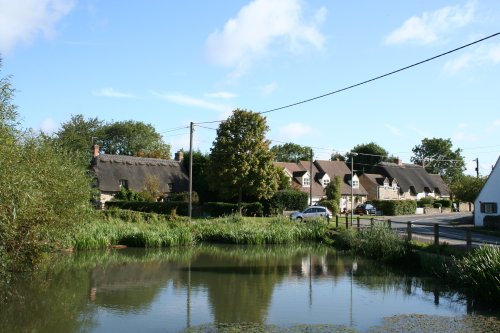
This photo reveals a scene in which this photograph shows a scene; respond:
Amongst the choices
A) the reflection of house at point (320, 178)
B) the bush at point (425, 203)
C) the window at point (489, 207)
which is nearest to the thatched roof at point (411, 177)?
the reflection of house at point (320, 178)

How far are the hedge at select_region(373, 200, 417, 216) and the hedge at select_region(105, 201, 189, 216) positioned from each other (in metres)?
24.8

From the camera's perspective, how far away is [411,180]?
8244 cm

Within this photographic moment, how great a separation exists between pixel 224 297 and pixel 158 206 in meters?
32.2

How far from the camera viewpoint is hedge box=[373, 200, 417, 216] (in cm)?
6091

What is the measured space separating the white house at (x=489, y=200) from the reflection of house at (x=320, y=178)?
23062 mm

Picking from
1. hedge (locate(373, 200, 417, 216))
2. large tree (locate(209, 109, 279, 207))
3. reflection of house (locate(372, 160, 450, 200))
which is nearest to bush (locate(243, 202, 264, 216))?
large tree (locate(209, 109, 279, 207))

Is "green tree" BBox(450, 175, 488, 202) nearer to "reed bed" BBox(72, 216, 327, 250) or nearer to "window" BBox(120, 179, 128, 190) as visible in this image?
"reed bed" BBox(72, 216, 327, 250)

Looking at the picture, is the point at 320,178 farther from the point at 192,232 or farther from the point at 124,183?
the point at 192,232

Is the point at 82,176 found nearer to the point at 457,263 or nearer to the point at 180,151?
the point at 457,263

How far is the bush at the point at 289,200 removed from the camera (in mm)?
50875

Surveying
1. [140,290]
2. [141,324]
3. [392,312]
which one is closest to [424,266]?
[392,312]

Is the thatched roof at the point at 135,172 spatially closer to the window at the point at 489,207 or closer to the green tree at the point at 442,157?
the window at the point at 489,207

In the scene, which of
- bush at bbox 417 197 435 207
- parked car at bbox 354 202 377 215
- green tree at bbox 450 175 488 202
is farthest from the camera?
bush at bbox 417 197 435 207

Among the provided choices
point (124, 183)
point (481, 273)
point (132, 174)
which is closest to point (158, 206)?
point (124, 183)
